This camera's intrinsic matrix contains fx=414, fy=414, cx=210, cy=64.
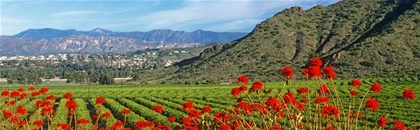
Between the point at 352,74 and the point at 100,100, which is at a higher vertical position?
the point at 100,100

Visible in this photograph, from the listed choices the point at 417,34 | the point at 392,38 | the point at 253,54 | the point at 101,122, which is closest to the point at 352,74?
the point at 392,38

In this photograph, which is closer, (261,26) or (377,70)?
(377,70)

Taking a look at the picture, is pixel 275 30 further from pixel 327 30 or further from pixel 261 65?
pixel 261 65

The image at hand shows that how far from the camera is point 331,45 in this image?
125625 millimetres

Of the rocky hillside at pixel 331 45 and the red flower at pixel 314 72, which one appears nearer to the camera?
the red flower at pixel 314 72

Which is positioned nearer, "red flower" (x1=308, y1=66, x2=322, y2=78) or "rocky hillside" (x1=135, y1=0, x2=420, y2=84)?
"red flower" (x1=308, y1=66, x2=322, y2=78)

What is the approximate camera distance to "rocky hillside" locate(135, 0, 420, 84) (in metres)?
95.6

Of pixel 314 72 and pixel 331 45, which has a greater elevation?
pixel 314 72

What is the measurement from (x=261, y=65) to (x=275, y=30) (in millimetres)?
26154

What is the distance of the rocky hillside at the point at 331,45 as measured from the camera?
314ft

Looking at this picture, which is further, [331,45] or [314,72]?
[331,45]

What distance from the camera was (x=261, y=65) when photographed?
4631 inches

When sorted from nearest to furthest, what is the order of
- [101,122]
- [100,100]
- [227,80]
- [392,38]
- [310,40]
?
1. [100,100]
2. [101,122]
3. [392,38]
4. [227,80]
5. [310,40]

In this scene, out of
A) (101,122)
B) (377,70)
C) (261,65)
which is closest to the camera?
(101,122)
